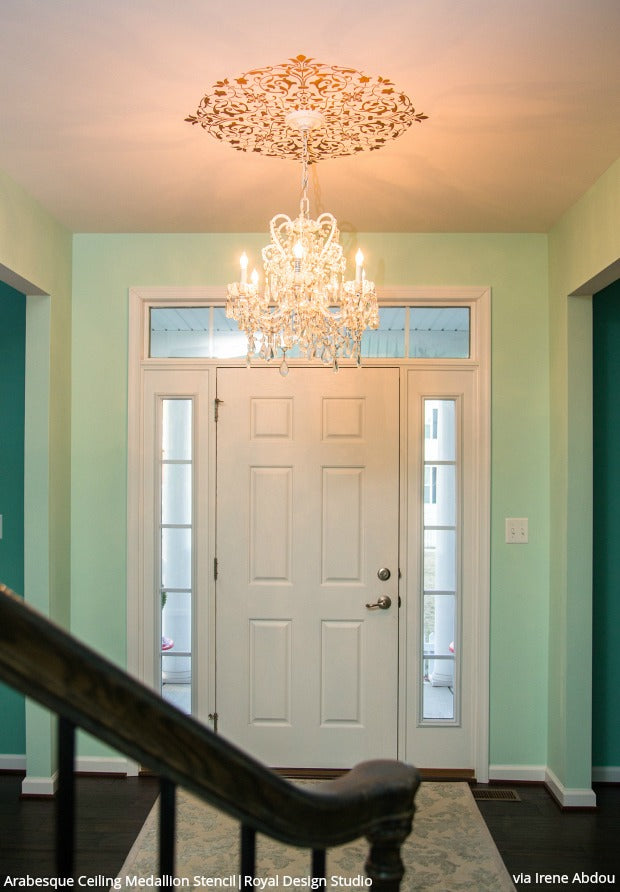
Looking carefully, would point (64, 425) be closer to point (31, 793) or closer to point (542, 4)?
point (31, 793)

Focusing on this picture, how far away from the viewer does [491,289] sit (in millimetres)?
3969

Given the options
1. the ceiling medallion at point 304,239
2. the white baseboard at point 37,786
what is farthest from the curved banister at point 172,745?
the white baseboard at point 37,786

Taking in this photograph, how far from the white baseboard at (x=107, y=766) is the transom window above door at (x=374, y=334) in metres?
2.02

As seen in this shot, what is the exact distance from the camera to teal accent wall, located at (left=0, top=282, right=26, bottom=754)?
3.97 meters

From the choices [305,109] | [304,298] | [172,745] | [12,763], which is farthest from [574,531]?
[172,745]

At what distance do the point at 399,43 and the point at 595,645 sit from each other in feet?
10.00

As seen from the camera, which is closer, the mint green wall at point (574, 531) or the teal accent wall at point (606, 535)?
the mint green wall at point (574, 531)

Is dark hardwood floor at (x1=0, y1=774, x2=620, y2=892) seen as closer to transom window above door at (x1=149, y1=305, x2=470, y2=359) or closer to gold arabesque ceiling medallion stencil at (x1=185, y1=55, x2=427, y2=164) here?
transom window above door at (x1=149, y1=305, x2=470, y2=359)

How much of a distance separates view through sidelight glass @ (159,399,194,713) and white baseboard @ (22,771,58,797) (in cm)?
66

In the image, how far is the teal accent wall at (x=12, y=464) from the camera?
397cm

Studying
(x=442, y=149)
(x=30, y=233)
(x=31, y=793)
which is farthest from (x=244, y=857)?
(x=31, y=793)

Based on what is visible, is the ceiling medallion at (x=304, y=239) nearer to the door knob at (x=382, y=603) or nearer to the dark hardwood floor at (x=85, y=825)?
the door knob at (x=382, y=603)

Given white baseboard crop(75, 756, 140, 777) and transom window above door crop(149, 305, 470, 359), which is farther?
transom window above door crop(149, 305, 470, 359)

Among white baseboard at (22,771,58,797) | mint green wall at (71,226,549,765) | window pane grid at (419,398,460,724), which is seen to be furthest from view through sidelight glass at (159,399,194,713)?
window pane grid at (419,398,460,724)
